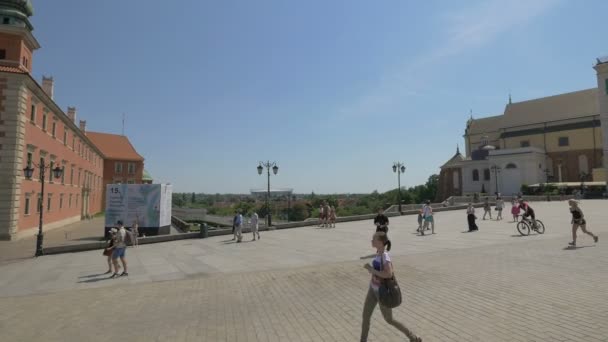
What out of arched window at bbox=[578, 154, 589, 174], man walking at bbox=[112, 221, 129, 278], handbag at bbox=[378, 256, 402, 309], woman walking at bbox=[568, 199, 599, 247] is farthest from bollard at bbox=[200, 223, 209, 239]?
arched window at bbox=[578, 154, 589, 174]

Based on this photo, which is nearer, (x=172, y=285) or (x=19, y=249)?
(x=172, y=285)

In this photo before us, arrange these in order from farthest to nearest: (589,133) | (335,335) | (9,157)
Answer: (589,133)
(9,157)
(335,335)

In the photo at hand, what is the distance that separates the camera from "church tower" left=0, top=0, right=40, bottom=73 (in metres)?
26.3

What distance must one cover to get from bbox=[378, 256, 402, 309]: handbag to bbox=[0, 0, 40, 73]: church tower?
30.5m

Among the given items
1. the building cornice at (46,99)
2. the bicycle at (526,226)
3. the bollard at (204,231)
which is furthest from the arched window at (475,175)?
the building cornice at (46,99)

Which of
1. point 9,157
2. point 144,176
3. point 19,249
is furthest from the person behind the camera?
point 144,176

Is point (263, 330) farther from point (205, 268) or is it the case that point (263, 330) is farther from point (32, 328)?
point (205, 268)

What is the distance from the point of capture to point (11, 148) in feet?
73.2

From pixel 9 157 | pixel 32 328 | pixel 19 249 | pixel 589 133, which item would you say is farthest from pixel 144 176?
pixel 589 133

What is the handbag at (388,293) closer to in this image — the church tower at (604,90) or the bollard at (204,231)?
the bollard at (204,231)

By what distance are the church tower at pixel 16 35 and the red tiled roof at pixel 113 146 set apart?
110 feet

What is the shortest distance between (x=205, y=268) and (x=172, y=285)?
7.71 ft

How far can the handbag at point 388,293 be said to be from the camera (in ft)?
14.7

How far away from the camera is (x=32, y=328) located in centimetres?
645
